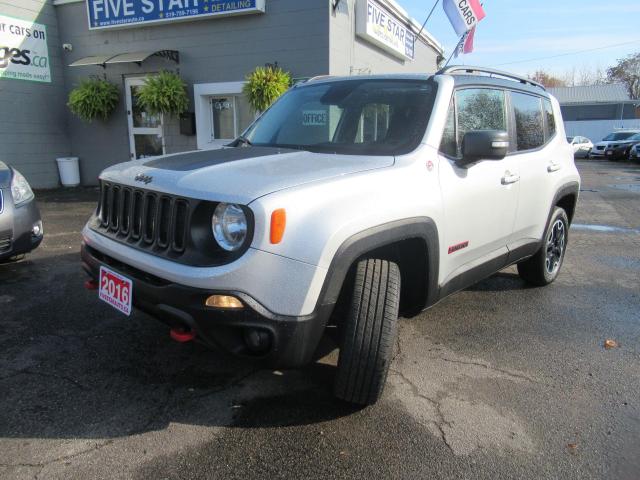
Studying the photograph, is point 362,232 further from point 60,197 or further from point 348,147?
point 60,197

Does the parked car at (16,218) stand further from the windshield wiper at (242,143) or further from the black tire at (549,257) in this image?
the black tire at (549,257)

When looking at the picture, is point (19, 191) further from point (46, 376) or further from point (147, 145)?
point (147, 145)

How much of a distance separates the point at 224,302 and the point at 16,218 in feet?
11.3

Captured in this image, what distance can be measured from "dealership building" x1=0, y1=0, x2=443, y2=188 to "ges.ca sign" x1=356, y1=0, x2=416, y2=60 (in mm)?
25

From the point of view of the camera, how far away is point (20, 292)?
14.6 ft

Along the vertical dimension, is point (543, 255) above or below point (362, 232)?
below

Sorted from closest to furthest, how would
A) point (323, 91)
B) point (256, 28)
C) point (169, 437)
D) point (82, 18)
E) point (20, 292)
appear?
point (169, 437) → point (323, 91) → point (20, 292) → point (256, 28) → point (82, 18)

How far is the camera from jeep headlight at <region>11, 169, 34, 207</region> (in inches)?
183

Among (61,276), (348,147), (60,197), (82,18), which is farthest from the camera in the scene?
(82,18)

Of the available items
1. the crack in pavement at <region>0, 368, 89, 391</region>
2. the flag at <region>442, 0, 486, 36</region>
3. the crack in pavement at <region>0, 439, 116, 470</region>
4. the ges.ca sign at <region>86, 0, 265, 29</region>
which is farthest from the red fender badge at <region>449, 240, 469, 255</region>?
the flag at <region>442, 0, 486, 36</region>

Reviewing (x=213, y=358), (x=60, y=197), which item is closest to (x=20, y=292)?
(x=213, y=358)

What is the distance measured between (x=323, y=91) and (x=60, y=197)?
880 centimetres

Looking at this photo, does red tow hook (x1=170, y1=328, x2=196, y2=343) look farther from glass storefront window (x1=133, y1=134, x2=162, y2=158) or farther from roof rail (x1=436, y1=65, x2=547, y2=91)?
glass storefront window (x1=133, y1=134, x2=162, y2=158)

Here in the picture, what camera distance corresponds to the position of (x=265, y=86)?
29.3 feet
